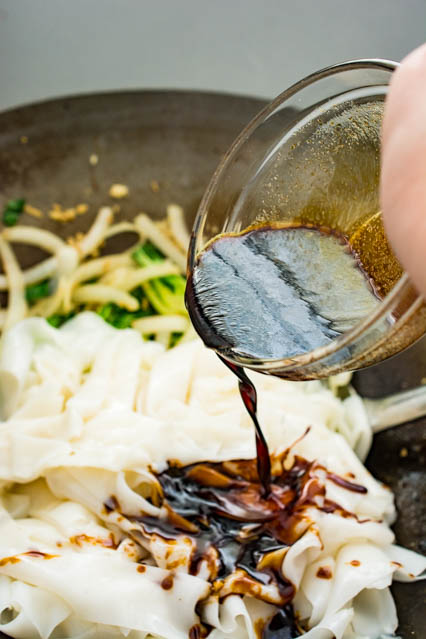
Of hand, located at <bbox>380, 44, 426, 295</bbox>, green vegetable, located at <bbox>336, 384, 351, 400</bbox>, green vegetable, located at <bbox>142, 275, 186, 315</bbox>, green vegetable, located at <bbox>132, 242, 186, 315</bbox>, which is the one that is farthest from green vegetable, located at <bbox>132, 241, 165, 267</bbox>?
hand, located at <bbox>380, 44, 426, 295</bbox>

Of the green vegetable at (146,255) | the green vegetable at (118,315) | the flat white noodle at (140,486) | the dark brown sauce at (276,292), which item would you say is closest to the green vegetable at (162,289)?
the green vegetable at (146,255)

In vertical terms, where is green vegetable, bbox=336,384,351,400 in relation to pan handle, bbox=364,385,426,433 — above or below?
below

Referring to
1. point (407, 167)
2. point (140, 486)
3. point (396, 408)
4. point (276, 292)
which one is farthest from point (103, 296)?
point (407, 167)

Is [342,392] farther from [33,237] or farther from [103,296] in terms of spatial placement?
[33,237]

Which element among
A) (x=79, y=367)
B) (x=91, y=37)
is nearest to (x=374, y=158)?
(x=79, y=367)

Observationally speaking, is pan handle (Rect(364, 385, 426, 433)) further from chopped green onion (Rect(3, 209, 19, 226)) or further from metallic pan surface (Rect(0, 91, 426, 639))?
chopped green onion (Rect(3, 209, 19, 226))

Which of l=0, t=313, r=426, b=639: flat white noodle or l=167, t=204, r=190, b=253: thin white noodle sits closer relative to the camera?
l=0, t=313, r=426, b=639: flat white noodle
